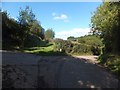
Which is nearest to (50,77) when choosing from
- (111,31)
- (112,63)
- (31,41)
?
(112,63)

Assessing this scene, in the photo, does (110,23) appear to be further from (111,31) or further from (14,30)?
(14,30)

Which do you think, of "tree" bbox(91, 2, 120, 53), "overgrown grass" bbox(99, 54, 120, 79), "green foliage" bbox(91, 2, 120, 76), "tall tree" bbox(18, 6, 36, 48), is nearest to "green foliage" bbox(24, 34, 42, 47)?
"tall tree" bbox(18, 6, 36, 48)

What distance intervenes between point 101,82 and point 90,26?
1942 centimetres

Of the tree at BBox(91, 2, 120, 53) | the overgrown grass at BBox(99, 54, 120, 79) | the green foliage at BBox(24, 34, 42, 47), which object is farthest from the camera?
the green foliage at BBox(24, 34, 42, 47)

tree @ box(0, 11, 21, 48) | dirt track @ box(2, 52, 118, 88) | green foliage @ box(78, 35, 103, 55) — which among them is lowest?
dirt track @ box(2, 52, 118, 88)

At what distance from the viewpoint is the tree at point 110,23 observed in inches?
1004

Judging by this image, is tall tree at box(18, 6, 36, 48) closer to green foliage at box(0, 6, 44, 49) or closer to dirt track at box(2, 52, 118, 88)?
green foliage at box(0, 6, 44, 49)

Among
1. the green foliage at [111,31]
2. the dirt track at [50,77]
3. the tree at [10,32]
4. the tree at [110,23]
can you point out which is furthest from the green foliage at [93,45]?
the dirt track at [50,77]

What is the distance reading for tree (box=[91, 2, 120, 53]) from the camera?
25.5 meters

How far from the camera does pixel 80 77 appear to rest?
55.6ft

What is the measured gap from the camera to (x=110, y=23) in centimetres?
2756

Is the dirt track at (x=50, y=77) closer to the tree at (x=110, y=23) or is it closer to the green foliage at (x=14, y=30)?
the tree at (x=110, y=23)

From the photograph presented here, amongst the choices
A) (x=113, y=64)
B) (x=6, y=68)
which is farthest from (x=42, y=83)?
(x=113, y=64)

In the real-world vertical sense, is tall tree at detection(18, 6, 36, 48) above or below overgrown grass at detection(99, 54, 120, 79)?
above
